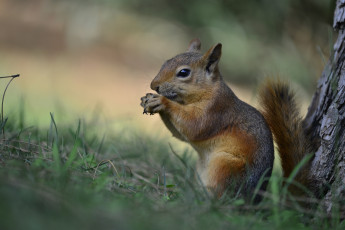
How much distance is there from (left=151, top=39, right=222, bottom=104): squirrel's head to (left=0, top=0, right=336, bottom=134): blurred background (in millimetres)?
3478

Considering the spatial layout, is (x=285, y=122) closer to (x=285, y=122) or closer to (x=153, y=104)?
(x=285, y=122)

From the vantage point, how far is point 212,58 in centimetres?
273

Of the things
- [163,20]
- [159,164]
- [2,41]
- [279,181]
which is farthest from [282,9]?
[279,181]

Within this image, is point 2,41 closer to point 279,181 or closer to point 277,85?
point 277,85

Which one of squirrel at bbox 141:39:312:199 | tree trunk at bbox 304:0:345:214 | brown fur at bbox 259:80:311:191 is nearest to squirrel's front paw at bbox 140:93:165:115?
A: squirrel at bbox 141:39:312:199

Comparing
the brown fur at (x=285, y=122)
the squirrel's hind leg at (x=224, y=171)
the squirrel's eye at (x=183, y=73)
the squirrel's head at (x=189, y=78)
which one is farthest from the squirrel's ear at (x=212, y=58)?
the squirrel's hind leg at (x=224, y=171)

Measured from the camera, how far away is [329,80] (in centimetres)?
252

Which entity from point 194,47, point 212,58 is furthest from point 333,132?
point 194,47

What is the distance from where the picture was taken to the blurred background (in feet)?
22.3

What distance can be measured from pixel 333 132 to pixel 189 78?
80 cm

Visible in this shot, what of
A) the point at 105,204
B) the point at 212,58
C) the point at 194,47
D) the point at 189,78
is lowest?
the point at 105,204

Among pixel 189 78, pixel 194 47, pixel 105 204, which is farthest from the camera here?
pixel 194 47

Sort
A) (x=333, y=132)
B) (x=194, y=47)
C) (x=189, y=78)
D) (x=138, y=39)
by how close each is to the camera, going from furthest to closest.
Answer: (x=138, y=39), (x=194, y=47), (x=189, y=78), (x=333, y=132)

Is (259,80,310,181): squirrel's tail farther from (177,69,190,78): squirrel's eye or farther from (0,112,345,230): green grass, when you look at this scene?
(177,69,190,78): squirrel's eye
